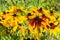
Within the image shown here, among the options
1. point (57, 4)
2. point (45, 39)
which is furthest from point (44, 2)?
point (45, 39)

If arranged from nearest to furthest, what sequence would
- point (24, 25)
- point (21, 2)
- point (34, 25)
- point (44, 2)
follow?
point (34, 25)
point (24, 25)
point (21, 2)
point (44, 2)

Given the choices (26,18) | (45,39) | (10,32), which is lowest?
(45,39)

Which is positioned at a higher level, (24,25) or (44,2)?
(24,25)

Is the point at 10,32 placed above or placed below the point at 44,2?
above

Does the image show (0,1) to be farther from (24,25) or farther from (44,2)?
(24,25)

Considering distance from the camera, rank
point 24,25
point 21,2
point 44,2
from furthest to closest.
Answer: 1. point 44,2
2. point 21,2
3. point 24,25

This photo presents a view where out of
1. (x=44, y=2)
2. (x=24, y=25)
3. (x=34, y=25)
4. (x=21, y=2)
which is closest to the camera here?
(x=34, y=25)

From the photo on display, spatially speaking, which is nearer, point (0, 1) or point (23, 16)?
point (23, 16)

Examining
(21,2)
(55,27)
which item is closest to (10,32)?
(55,27)

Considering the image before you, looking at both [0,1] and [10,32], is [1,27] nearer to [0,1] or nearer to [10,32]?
[10,32]
